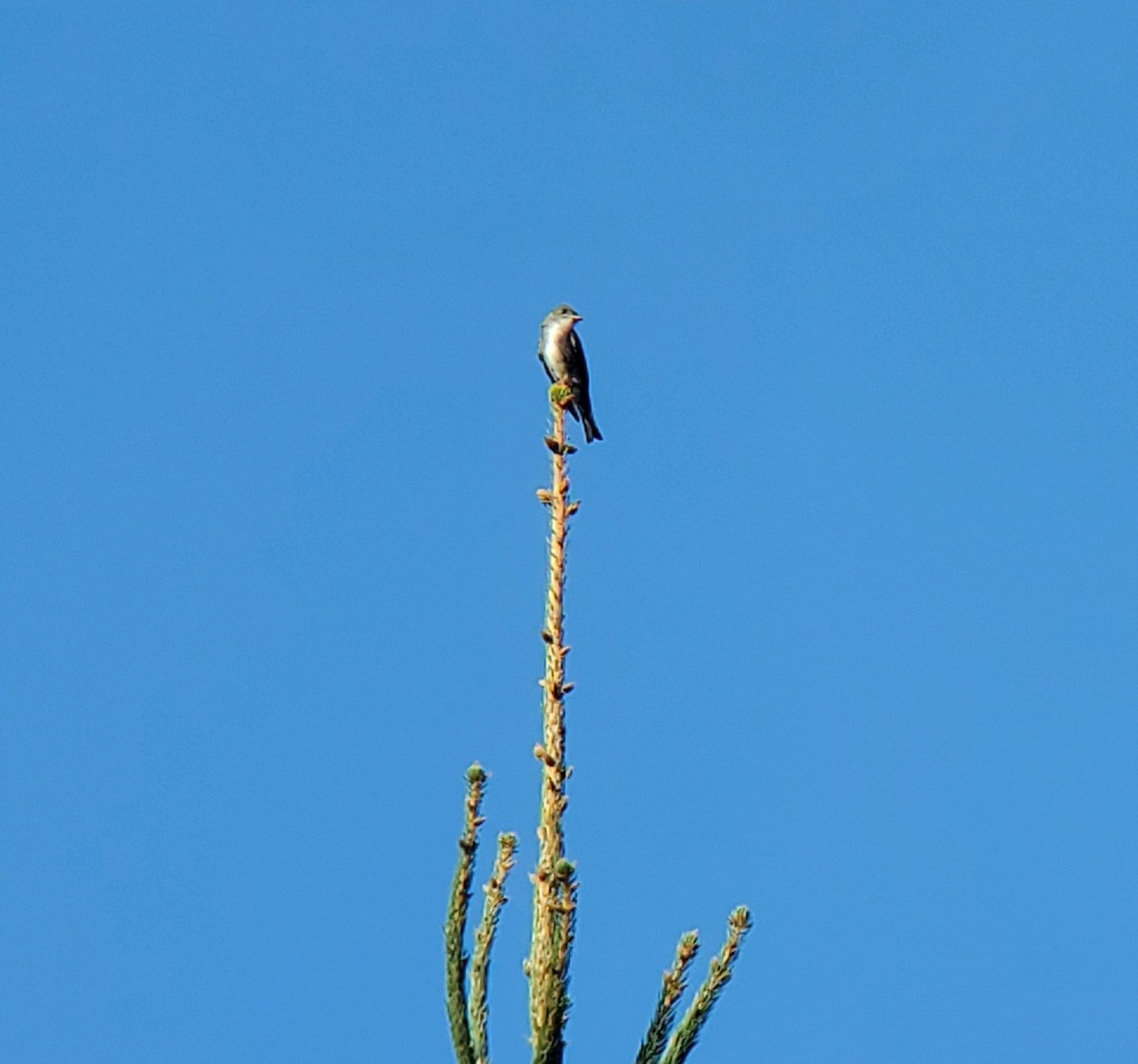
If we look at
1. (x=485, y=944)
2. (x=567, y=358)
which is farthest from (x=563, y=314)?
(x=485, y=944)

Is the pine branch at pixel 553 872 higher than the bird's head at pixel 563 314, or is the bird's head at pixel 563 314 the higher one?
the bird's head at pixel 563 314

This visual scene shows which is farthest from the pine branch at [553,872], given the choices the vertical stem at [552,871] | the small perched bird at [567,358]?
the small perched bird at [567,358]

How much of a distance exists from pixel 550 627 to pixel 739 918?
757 mm

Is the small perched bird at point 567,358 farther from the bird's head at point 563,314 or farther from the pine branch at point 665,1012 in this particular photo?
the pine branch at point 665,1012

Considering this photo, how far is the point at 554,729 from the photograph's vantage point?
3371 millimetres

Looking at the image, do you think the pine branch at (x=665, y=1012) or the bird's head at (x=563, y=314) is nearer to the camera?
the pine branch at (x=665, y=1012)

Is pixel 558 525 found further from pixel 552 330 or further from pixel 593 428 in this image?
pixel 552 330

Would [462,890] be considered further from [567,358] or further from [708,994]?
[567,358]

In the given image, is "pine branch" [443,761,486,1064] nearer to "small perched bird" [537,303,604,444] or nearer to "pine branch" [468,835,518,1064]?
"pine branch" [468,835,518,1064]

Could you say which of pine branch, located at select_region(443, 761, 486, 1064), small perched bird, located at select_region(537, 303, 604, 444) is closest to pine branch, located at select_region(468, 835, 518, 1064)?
pine branch, located at select_region(443, 761, 486, 1064)

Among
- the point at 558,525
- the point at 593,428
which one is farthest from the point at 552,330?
the point at 558,525

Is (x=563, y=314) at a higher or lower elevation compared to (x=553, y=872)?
higher

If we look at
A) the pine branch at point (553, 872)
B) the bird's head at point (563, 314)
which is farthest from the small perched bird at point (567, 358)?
the pine branch at point (553, 872)

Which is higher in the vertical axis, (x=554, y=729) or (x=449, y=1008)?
(x=554, y=729)
